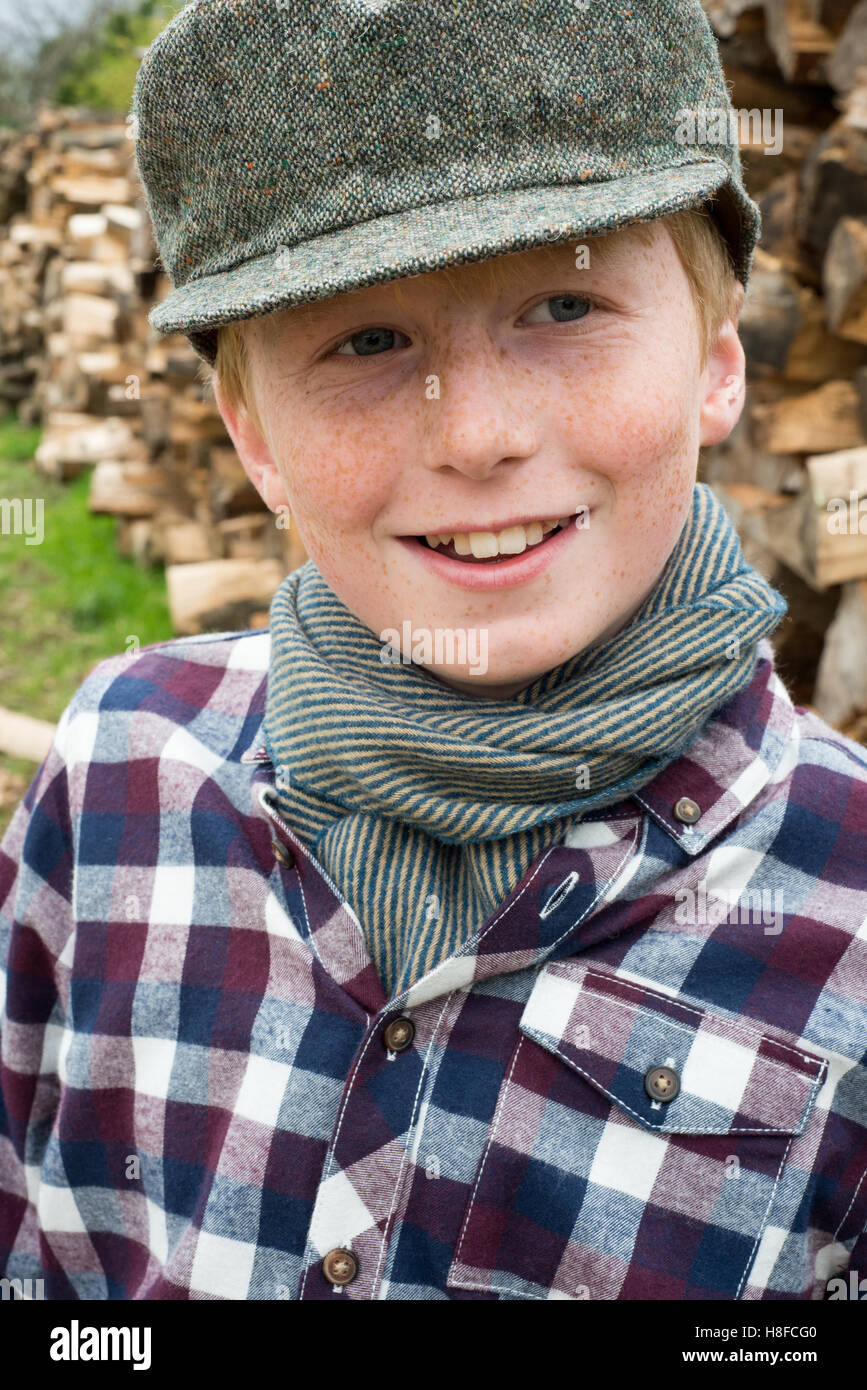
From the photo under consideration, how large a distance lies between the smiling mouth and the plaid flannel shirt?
29cm

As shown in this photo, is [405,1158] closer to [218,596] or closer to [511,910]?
[511,910]

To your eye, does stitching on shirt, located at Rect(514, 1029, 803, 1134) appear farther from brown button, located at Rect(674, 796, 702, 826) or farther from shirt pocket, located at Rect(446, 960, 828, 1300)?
brown button, located at Rect(674, 796, 702, 826)

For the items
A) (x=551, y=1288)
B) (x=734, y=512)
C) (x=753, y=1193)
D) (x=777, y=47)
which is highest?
(x=777, y=47)

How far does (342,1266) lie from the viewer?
123cm

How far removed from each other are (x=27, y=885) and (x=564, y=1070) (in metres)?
0.75

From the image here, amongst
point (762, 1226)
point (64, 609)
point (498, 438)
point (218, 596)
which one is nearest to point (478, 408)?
point (498, 438)

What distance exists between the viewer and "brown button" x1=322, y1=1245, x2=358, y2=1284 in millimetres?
1225

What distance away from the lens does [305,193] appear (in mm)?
1042

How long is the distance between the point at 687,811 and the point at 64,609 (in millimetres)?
4728

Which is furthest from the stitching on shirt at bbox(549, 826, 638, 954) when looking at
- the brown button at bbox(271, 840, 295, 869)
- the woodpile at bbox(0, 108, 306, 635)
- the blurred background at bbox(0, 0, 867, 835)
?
the woodpile at bbox(0, 108, 306, 635)

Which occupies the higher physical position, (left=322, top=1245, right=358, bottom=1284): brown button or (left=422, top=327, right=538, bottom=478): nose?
(left=422, top=327, right=538, bottom=478): nose

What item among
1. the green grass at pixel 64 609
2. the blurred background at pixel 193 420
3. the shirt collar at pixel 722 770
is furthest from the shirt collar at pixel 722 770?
the green grass at pixel 64 609

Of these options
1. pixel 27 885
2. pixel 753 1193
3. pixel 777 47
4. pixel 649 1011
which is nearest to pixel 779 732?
pixel 649 1011
